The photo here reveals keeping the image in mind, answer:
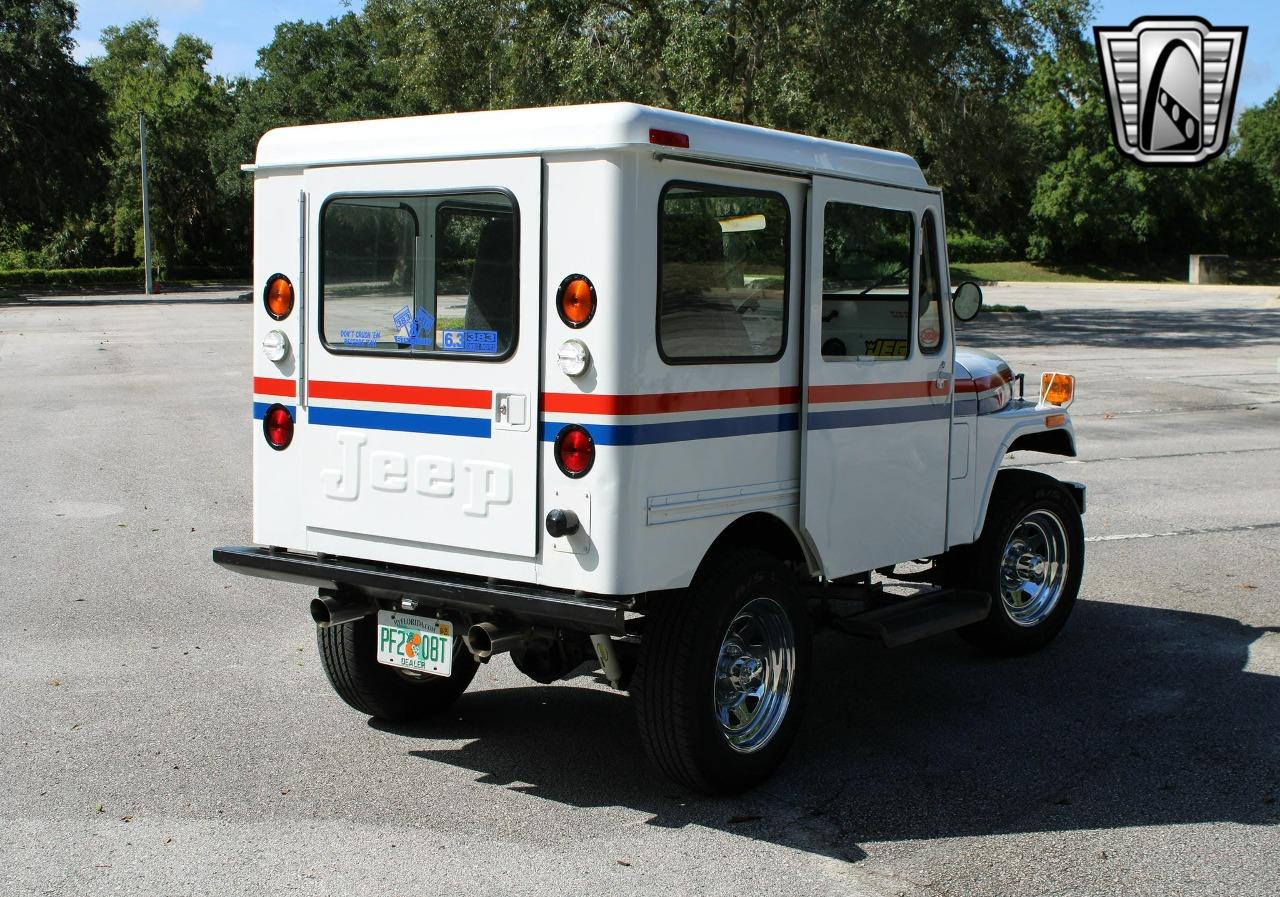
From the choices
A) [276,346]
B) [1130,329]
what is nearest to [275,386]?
[276,346]

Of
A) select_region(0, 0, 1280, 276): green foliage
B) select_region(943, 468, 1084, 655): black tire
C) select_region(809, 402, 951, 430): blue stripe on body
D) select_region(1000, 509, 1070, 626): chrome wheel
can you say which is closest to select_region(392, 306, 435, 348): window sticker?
select_region(809, 402, 951, 430): blue stripe on body

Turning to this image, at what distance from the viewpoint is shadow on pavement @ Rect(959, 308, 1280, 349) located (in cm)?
2903

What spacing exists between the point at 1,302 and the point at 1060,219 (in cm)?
4441

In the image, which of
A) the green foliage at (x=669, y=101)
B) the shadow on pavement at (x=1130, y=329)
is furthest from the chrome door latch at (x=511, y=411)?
the shadow on pavement at (x=1130, y=329)

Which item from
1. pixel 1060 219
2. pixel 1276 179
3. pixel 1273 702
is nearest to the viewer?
pixel 1273 702

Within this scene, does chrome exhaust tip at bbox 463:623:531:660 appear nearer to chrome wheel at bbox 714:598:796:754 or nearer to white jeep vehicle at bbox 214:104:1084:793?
white jeep vehicle at bbox 214:104:1084:793

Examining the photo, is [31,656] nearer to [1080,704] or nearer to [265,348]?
[265,348]

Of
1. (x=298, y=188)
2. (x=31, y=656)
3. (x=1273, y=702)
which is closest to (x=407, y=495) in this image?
(x=298, y=188)

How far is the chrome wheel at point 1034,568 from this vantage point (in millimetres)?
6941

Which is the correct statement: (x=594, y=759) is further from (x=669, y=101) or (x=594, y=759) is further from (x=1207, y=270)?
(x=1207, y=270)

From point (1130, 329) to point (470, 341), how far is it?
3093cm

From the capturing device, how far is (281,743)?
5.68m

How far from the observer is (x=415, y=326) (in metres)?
5.18

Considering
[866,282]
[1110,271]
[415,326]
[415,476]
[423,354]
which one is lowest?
[415,476]
